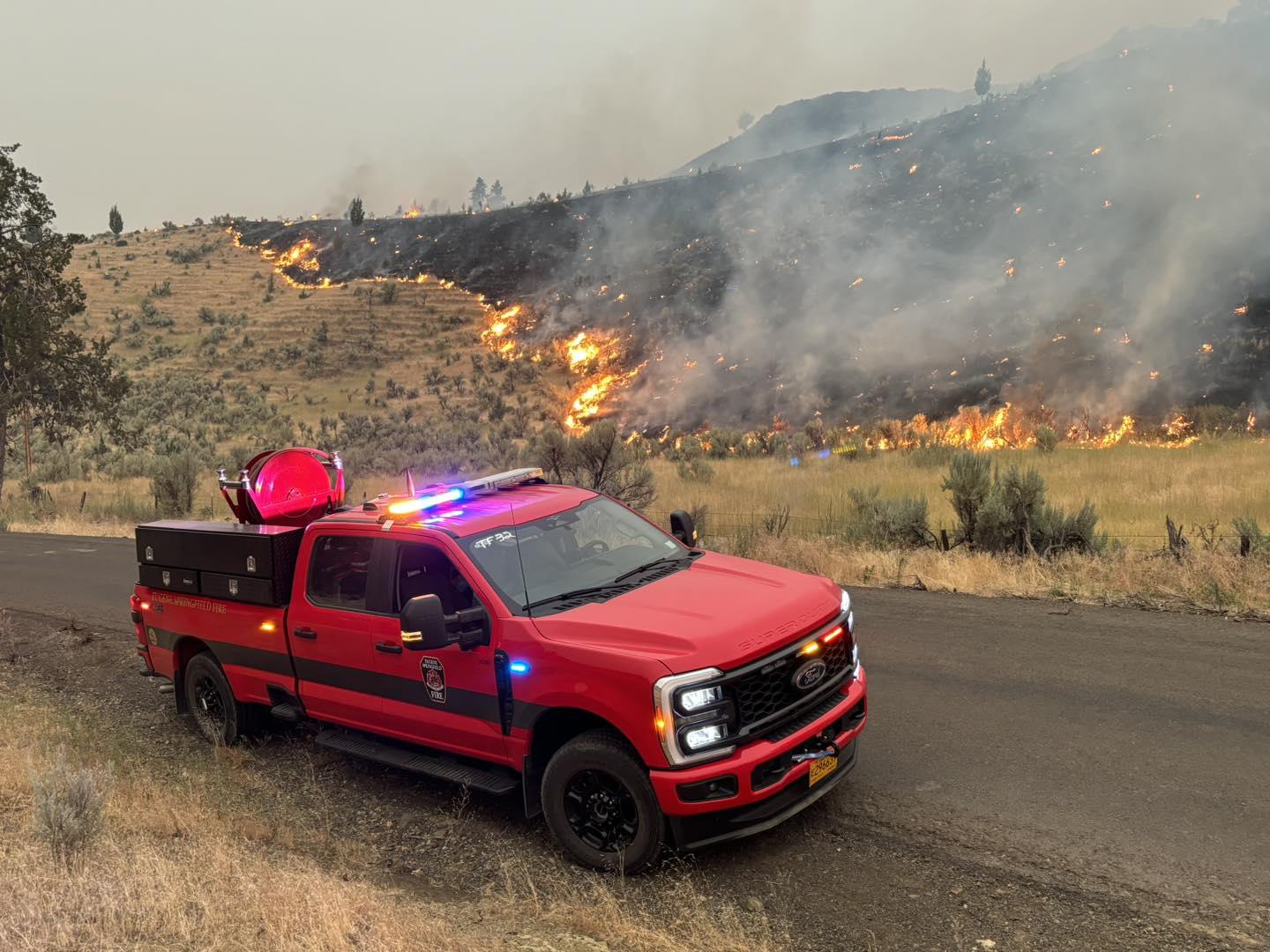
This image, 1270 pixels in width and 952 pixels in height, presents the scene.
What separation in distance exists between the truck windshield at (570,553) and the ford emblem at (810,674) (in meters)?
1.26

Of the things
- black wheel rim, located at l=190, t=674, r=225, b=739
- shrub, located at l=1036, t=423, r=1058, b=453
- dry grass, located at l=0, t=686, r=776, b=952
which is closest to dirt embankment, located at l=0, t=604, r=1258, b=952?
dry grass, located at l=0, t=686, r=776, b=952

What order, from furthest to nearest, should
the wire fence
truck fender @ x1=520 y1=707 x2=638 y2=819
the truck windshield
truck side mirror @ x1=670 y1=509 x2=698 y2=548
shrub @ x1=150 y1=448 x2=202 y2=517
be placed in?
1. shrub @ x1=150 y1=448 x2=202 y2=517
2. the wire fence
3. truck side mirror @ x1=670 y1=509 x2=698 y2=548
4. the truck windshield
5. truck fender @ x1=520 y1=707 x2=638 y2=819

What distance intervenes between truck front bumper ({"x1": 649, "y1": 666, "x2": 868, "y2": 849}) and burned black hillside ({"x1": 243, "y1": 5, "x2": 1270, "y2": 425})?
32427 millimetres

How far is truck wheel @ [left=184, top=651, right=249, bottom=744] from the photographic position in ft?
23.9

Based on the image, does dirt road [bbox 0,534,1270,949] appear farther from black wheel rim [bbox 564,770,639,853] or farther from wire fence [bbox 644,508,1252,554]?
wire fence [bbox 644,508,1252,554]

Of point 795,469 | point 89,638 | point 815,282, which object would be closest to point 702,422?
point 815,282

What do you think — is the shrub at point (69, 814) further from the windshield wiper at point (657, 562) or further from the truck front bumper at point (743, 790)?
the windshield wiper at point (657, 562)

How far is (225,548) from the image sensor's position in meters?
6.85

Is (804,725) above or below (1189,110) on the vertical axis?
below

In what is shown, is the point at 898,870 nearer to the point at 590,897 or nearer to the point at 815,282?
the point at 590,897

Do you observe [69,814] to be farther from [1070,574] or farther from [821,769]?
[1070,574]

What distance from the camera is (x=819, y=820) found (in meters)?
5.35

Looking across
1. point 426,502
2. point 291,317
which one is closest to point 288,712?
point 426,502

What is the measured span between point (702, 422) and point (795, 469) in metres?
18.9
